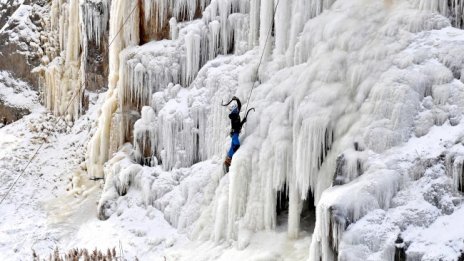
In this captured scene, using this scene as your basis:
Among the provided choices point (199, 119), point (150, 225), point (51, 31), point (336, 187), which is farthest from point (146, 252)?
point (51, 31)

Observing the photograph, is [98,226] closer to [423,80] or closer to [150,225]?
[150,225]

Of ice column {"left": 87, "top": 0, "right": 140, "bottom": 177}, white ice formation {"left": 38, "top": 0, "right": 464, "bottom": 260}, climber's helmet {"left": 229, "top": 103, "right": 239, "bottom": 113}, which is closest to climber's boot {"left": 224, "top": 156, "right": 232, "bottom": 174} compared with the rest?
white ice formation {"left": 38, "top": 0, "right": 464, "bottom": 260}

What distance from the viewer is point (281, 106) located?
37.8ft

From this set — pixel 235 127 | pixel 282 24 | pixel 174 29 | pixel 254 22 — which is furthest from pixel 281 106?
pixel 174 29

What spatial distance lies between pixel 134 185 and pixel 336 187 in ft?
22.7

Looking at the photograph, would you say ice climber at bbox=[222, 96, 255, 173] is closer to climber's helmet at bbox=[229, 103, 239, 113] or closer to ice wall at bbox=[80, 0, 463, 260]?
climber's helmet at bbox=[229, 103, 239, 113]

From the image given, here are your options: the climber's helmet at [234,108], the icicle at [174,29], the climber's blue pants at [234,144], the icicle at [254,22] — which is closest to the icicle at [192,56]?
the icicle at [174,29]

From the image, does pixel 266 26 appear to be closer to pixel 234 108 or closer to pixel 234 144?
pixel 234 108

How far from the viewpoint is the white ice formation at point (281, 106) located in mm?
9242

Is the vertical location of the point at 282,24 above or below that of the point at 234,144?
above

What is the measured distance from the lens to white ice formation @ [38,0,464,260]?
30.3 ft

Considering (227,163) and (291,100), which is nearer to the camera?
(291,100)

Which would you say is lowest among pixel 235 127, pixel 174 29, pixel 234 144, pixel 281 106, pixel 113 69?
pixel 234 144

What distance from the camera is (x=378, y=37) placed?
10328mm
